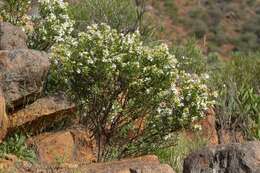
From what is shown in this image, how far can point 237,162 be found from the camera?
7867 mm

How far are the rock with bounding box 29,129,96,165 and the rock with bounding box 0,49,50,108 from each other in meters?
0.66

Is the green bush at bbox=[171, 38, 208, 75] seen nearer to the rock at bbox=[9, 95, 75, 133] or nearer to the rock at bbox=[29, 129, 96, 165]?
the rock at bbox=[29, 129, 96, 165]

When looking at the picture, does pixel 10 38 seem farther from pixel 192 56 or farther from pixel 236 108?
pixel 192 56

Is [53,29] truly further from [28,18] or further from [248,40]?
[248,40]

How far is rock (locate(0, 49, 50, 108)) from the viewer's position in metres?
9.20

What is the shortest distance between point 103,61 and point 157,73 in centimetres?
85

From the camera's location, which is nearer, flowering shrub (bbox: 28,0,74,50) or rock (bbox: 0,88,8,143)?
rock (bbox: 0,88,8,143)

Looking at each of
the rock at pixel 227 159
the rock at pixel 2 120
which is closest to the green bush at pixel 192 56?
the rock at pixel 227 159

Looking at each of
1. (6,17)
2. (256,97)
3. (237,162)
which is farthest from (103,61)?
(256,97)

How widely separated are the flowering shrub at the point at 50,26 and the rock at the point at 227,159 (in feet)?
12.9

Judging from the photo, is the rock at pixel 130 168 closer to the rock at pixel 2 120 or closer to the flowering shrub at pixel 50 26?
the rock at pixel 2 120

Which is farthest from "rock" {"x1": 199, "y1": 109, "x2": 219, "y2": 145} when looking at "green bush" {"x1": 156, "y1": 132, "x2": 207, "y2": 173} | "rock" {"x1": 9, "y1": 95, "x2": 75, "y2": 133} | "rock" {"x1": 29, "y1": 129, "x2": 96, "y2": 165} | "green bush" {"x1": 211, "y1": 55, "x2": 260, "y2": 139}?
"rock" {"x1": 9, "y1": 95, "x2": 75, "y2": 133}

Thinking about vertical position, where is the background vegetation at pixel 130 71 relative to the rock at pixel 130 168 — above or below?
above

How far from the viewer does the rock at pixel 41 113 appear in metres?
9.30
